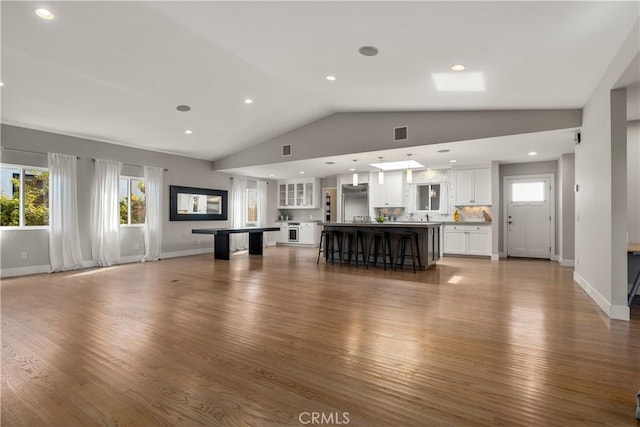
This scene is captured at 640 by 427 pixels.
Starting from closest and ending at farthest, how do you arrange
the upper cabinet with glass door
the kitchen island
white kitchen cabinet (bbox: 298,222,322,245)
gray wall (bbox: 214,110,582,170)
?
gray wall (bbox: 214,110,582,170) → the kitchen island → white kitchen cabinet (bbox: 298,222,322,245) → the upper cabinet with glass door

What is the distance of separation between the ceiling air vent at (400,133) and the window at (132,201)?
603cm

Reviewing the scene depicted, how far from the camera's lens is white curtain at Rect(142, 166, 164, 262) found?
790 cm

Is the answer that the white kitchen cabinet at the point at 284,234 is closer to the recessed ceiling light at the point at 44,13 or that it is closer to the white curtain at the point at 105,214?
the white curtain at the point at 105,214

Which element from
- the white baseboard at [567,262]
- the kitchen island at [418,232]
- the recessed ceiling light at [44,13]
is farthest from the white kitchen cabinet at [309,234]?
the recessed ceiling light at [44,13]

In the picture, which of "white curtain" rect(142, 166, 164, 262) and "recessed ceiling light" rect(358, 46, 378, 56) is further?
"white curtain" rect(142, 166, 164, 262)

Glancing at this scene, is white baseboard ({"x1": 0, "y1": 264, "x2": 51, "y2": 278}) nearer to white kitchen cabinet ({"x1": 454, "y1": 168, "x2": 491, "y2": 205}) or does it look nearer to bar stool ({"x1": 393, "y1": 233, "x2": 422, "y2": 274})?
bar stool ({"x1": 393, "y1": 233, "x2": 422, "y2": 274})

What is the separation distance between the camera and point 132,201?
307 inches

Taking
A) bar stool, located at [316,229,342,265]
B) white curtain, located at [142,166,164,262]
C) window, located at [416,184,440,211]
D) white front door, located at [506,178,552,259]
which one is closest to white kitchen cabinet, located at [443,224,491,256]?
window, located at [416,184,440,211]

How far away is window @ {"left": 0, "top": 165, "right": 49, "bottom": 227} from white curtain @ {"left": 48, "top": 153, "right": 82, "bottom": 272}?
6.8 inches

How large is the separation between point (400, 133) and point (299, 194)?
587 cm

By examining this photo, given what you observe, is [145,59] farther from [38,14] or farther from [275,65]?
[275,65]

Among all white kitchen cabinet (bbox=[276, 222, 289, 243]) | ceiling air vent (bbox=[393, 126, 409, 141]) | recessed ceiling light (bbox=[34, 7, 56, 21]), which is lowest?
white kitchen cabinet (bbox=[276, 222, 289, 243])

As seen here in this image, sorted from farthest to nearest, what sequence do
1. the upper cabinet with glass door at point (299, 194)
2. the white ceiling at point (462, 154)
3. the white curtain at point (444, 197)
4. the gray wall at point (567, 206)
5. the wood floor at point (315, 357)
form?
the upper cabinet with glass door at point (299, 194)
the white curtain at point (444, 197)
the gray wall at point (567, 206)
the white ceiling at point (462, 154)
the wood floor at point (315, 357)

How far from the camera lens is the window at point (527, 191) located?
8.26 metres
